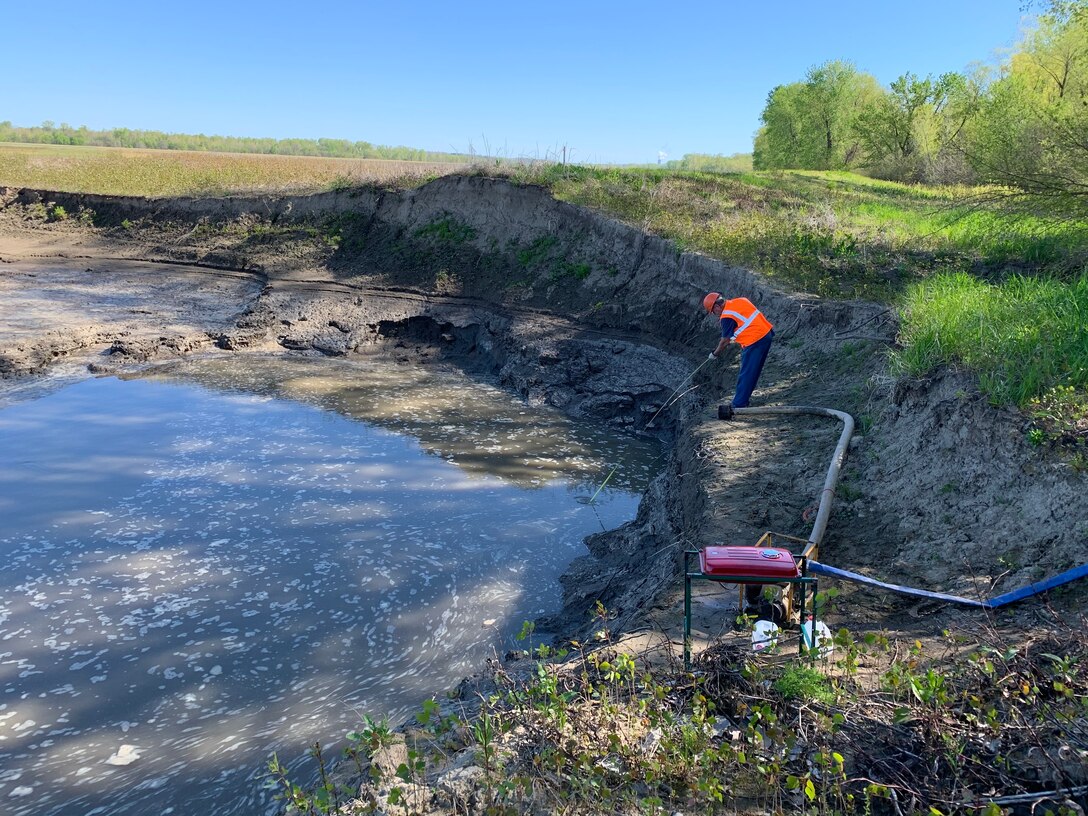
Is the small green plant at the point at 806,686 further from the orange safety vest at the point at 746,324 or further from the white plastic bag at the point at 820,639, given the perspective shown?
the orange safety vest at the point at 746,324

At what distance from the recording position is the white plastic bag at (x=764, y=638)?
3.71m

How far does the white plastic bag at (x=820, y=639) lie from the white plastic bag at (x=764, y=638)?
0.47 feet

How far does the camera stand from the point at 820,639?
3734 millimetres

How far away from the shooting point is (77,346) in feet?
47.6

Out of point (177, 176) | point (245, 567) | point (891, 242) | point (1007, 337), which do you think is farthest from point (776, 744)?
point (177, 176)

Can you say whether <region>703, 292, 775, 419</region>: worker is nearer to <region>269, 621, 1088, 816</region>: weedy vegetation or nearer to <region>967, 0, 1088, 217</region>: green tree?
<region>967, 0, 1088, 217</region>: green tree

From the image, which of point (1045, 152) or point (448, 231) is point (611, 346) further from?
point (448, 231)

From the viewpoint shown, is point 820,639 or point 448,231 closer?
point 820,639

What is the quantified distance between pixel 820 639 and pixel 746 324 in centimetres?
545

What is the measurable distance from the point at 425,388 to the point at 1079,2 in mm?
11829

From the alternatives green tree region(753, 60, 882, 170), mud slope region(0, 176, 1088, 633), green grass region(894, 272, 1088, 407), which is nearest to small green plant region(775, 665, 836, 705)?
mud slope region(0, 176, 1088, 633)

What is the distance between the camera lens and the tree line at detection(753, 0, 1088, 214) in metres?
9.33

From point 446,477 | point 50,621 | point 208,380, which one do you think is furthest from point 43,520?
point 208,380

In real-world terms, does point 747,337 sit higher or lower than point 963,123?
lower
